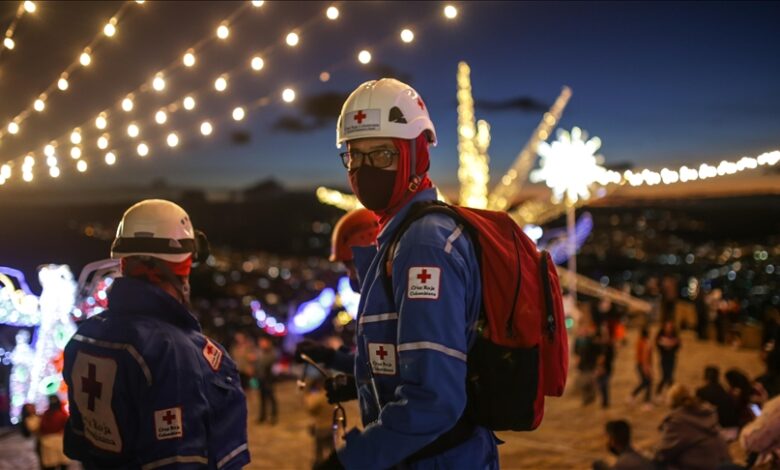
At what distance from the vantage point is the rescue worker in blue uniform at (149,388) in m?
2.54

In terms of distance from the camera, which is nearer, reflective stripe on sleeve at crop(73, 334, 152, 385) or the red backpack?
the red backpack

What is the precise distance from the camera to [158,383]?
2.54 meters

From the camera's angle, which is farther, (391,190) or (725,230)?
(725,230)

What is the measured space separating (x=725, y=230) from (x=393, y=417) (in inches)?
2896

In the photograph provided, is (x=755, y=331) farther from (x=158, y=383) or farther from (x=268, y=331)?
(x=158, y=383)

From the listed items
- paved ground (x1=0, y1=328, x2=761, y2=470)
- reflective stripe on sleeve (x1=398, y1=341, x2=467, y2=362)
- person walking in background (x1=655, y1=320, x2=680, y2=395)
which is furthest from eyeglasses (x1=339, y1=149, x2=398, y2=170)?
person walking in background (x1=655, y1=320, x2=680, y2=395)

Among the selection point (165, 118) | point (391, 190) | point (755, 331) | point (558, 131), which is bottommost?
point (755, 331)

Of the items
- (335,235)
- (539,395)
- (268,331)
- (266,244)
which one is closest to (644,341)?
(335,235)

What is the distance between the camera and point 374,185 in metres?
2.43

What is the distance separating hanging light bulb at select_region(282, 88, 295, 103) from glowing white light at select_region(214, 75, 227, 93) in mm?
621

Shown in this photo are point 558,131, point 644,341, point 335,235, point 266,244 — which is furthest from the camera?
point 266,244

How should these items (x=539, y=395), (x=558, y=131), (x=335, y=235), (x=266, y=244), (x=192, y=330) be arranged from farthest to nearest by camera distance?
(x=266, y=244), (x=558, y=131), (x=335, y=235), (x=192, y=330), (x=539, y=395)

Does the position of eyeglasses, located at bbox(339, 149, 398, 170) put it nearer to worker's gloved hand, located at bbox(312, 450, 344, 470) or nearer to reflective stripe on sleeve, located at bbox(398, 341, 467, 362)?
reflective stripe on sleeve, located at bbox(398, 341, 467, 362)

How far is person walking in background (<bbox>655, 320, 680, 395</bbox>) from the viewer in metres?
11.7
